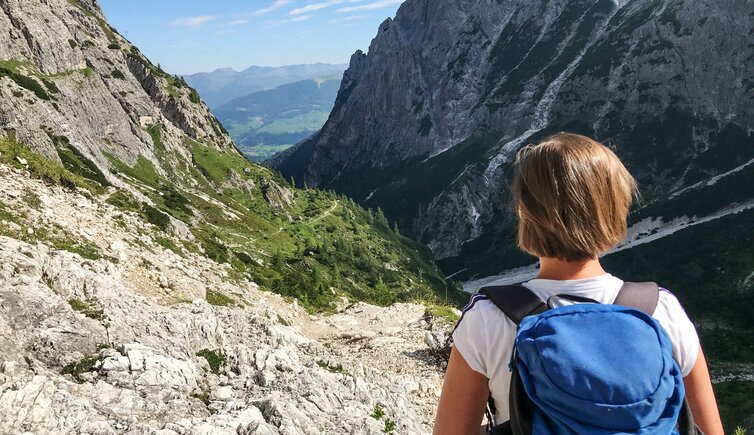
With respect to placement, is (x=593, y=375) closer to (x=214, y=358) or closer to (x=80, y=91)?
(x=214, y=358)

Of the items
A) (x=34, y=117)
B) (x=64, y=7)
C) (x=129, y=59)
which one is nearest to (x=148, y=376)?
(x=34, y=117)

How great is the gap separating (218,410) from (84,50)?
110 m

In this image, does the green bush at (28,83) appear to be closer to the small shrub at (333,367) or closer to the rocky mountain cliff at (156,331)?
the rocky mountain cliff at (156,331)

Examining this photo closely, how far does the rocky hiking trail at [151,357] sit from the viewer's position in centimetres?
1102

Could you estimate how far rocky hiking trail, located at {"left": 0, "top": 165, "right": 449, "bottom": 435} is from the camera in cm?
1102

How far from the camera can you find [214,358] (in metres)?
15.6

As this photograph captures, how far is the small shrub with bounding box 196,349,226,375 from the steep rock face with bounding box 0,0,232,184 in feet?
141

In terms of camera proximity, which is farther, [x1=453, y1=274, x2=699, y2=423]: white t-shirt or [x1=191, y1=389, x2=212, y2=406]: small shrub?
[x1=191, y1=389, x2=212, y2=406]: small shrub

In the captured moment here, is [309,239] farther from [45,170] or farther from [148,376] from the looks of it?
[148,376]

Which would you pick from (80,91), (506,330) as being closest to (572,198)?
(506,330)

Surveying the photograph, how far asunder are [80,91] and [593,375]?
100023mm

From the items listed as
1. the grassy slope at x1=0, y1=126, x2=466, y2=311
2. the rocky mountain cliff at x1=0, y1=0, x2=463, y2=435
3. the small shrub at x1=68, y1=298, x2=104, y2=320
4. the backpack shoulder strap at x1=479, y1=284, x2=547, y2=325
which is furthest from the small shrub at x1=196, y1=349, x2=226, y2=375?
the grassy slope at x1=0, y1=126, x2=466, y2=311

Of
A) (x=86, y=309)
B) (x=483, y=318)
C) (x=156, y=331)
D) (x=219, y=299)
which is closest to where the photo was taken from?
(x=483, y=318)

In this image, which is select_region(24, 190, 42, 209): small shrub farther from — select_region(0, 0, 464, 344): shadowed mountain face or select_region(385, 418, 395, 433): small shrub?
select_region(385, 418, 395, 433): small shrub
